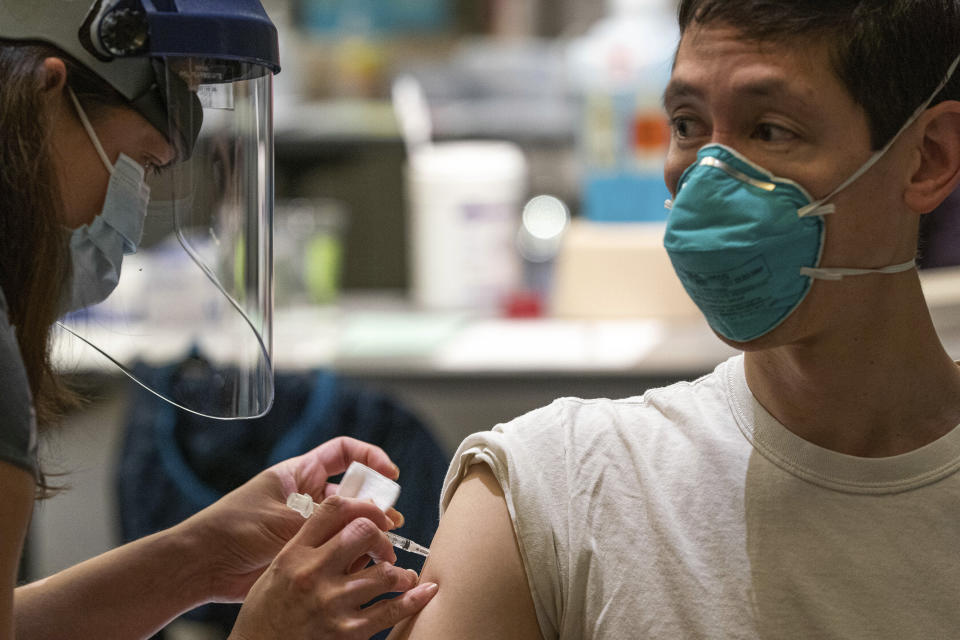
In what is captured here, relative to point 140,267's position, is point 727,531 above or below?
A: below

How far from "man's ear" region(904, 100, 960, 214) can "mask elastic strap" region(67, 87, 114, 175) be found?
2.39 feet

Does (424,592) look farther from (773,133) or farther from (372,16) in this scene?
(372,16)

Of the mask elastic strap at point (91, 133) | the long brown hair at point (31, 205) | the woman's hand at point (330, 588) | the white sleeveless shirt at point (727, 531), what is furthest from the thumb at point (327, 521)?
the mask elastic strap at point (91, 133)

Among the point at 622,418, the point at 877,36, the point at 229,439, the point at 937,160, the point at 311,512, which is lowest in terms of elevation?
the point at 229,439

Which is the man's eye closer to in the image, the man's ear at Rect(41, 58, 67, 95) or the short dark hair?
the short dark hair

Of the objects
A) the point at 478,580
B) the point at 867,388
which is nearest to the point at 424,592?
the point at 478,580

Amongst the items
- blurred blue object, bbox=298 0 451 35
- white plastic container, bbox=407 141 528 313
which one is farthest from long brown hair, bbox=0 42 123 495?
blurred blue object, bbox=298 0 451 35

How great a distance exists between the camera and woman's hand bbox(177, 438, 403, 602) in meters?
1.24

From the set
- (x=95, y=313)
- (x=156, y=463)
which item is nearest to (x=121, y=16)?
(x=95, y=313)

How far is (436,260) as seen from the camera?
2.90 m

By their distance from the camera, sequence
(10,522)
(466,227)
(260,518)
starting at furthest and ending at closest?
(466,227)
(260,518)
(10,522)

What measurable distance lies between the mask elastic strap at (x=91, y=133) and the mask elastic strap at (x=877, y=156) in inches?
24.4

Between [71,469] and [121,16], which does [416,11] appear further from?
[121,16]

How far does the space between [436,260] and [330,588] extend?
1.89 meters
